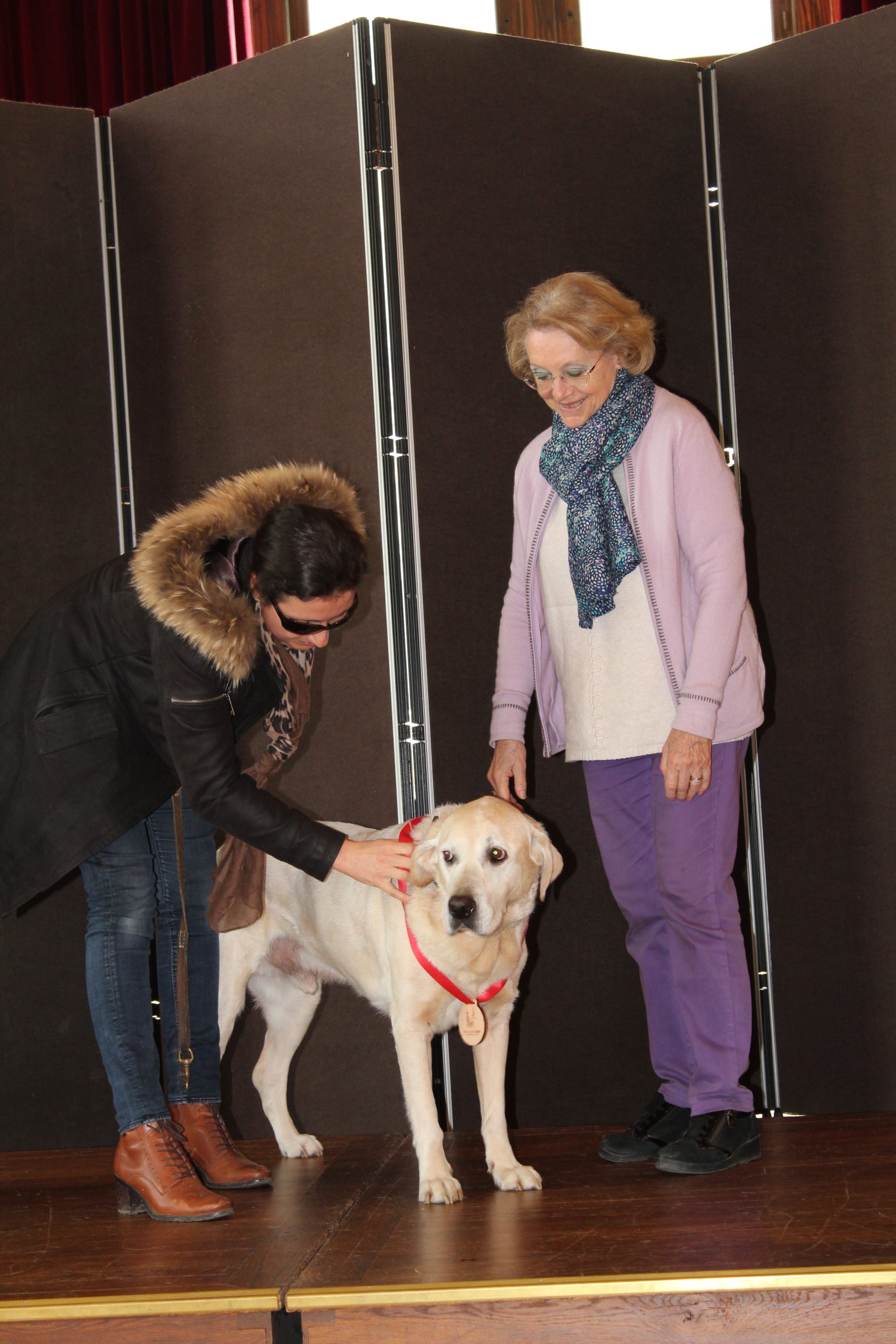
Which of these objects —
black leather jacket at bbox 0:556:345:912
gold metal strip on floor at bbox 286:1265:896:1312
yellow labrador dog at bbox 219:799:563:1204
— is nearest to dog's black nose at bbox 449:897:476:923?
yellow labrador dog at bbox 219:799:563:1204

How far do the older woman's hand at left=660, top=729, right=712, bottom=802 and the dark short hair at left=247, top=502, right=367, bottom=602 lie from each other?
0.74 m

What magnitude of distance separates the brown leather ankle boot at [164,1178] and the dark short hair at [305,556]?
1081 millimetres

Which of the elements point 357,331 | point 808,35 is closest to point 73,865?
point 357,331

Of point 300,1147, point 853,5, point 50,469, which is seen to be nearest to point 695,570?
point 300,1147

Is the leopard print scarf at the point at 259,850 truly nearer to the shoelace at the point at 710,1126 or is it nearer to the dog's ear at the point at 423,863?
the dog's ear at the point at 423,863

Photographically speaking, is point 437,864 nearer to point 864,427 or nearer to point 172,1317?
point 172,1317

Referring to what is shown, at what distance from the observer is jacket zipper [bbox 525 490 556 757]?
2.71m

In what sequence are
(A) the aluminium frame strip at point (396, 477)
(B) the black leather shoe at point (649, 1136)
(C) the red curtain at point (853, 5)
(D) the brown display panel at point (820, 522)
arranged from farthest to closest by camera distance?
1. (C) the red curtain at point (853, 5)
2. (D) the brown display panel at point (820, 522)
3. (A) the aluminium frame strip at point (396, 477)
4. (B) the black leather shoe at point (649, 1136)

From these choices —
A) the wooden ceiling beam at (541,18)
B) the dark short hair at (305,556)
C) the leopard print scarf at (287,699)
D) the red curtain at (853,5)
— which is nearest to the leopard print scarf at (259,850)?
the leopard print scarf at (287,699)

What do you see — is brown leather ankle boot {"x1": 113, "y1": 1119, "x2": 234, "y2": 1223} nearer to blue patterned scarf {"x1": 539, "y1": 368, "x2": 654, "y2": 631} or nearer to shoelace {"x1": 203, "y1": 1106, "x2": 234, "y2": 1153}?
shoelace {"x1": 203, "y1": 1106, "x2": 234, "y2": 1153}

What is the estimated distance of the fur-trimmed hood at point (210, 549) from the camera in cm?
219

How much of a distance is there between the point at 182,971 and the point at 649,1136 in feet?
3.53

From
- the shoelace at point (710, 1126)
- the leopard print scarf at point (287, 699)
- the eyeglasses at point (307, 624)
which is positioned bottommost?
the shoelace at point (710, 1126)

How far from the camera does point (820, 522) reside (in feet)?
11.6
